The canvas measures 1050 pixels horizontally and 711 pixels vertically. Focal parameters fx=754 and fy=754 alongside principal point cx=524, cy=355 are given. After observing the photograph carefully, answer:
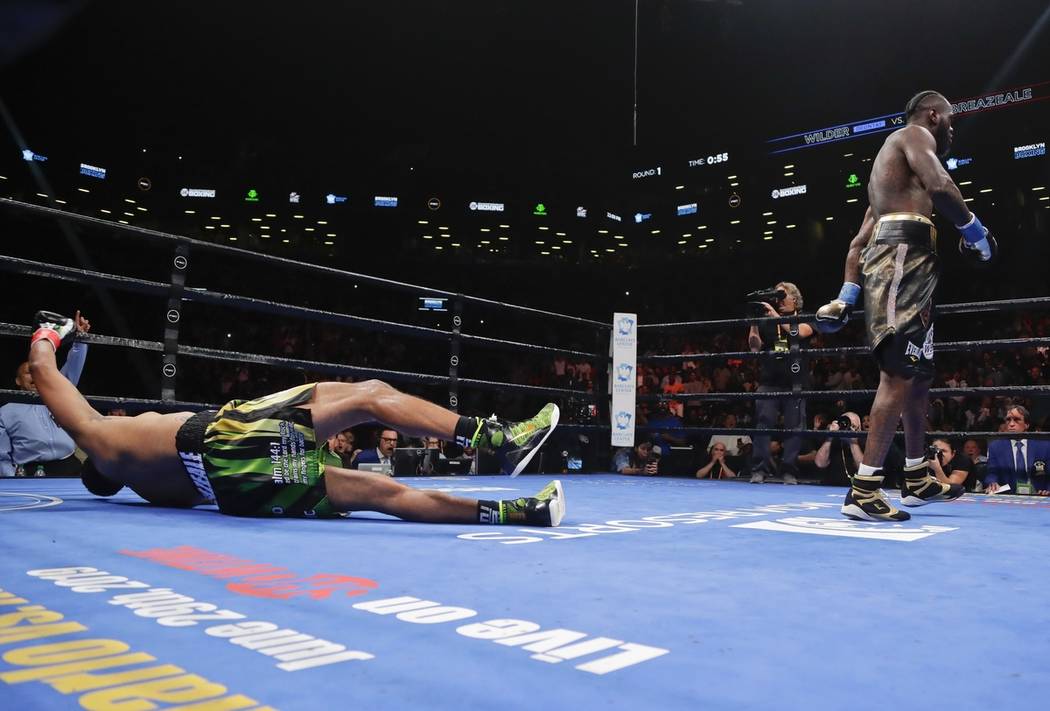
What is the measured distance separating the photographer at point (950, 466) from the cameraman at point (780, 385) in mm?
948

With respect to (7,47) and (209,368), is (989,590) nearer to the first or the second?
(209,368)

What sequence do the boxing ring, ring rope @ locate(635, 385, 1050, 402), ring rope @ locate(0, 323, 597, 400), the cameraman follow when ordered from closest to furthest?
the boxing ring → ring rope @ locate(0, 323, 597, 400) → ring rope @ locate(635, 385, 1050, 402) → the cameraman

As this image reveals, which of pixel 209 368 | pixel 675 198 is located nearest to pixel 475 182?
pixel 675 198

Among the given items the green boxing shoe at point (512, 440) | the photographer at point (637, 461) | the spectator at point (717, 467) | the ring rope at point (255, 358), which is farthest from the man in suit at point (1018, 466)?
the green boxing shoe at point (512, 440)

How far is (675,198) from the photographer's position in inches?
851

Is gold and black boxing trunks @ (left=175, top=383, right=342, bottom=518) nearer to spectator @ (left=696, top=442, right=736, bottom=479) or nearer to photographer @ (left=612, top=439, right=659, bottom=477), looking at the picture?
photographer @ (left=612, top=439, right=659, bottom=477)

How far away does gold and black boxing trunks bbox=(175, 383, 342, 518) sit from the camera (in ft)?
6.03

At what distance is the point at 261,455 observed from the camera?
186 centimetres

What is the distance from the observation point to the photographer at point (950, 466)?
15.7 feet

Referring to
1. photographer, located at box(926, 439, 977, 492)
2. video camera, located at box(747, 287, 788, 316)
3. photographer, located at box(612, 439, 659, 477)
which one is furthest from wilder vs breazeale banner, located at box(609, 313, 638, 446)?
photographer, located at box(926, 439, 977, 492)

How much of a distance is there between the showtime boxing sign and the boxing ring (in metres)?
17.9

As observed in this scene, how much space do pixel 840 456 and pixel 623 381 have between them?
4.76ft

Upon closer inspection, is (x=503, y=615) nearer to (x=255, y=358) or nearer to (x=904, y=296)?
(x=904, y=296)

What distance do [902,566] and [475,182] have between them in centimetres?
1912
